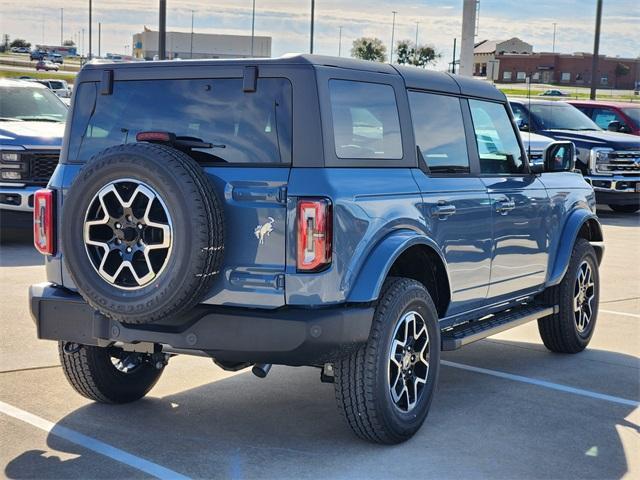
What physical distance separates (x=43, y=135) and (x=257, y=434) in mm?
8223

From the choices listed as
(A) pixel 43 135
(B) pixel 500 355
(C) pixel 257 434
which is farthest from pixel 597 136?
(C) pixel 257 434

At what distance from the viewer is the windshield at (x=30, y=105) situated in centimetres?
1377

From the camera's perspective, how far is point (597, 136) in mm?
18141

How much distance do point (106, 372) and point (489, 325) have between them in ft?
7.69

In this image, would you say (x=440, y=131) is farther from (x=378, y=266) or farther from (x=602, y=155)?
(x=602, y=155)

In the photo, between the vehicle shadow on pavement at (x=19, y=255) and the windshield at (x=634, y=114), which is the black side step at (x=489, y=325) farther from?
the windshield at (x=634, y=114)

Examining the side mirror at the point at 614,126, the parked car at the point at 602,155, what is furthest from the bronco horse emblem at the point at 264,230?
the side mirror at the point at 614,126

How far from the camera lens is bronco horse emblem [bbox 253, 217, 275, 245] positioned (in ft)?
15.5

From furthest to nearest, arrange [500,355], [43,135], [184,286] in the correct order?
[43,135] → [500,355] → [184,286]

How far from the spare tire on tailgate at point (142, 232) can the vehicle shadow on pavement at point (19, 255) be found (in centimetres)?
646

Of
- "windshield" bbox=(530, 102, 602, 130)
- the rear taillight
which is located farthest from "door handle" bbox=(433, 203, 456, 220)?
"windshield" bbox=(530, 102, 602, 130)

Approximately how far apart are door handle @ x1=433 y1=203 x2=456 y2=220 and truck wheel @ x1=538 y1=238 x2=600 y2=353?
1.92 m

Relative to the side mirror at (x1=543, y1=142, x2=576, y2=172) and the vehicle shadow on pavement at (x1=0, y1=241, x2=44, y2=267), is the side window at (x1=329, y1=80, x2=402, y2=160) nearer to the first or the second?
the side mirror at (x1=543, y1=142, x2=576, y2=172)

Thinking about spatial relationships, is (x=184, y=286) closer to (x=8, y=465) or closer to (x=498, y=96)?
(x=8, y=465)
